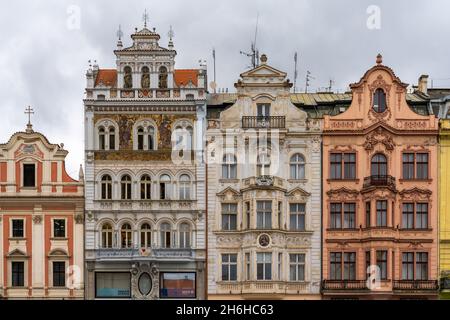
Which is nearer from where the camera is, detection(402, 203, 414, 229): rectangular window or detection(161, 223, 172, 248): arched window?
detection(402, 203, 414, 229): rectangular window

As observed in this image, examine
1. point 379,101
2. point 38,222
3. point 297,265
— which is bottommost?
point 297,265

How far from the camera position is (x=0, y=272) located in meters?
45.5

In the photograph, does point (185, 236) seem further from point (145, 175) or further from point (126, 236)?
point (145, 175)

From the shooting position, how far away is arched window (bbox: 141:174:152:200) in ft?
151

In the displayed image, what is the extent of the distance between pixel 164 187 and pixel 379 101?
11.8 metres

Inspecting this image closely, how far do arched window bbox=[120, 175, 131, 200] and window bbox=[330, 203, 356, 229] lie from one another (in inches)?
404

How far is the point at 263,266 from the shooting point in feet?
148

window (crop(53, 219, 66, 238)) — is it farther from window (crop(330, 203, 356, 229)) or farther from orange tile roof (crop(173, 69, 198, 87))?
window (crop(330, 203, 356, 229))

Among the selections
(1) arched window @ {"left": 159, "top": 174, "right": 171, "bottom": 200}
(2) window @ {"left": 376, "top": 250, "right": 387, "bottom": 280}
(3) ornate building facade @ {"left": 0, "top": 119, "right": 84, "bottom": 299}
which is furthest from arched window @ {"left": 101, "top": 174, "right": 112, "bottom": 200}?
(2) window @ {"left": 376, "top": 250, "right": 387, "bottom": 280}

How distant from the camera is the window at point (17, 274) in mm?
45562

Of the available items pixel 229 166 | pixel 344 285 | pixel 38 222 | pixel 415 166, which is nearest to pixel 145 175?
pixel 229 166

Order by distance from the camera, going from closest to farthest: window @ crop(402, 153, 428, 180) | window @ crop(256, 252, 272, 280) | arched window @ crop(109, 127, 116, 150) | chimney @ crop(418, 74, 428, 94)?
window @ crop(256, 252, 272, 280) < window @ crop(402, 153, 428, 180) < arched window @ crop(109, 127, 116, 150) < chimney @ crop(418, 74, 428, 94)
